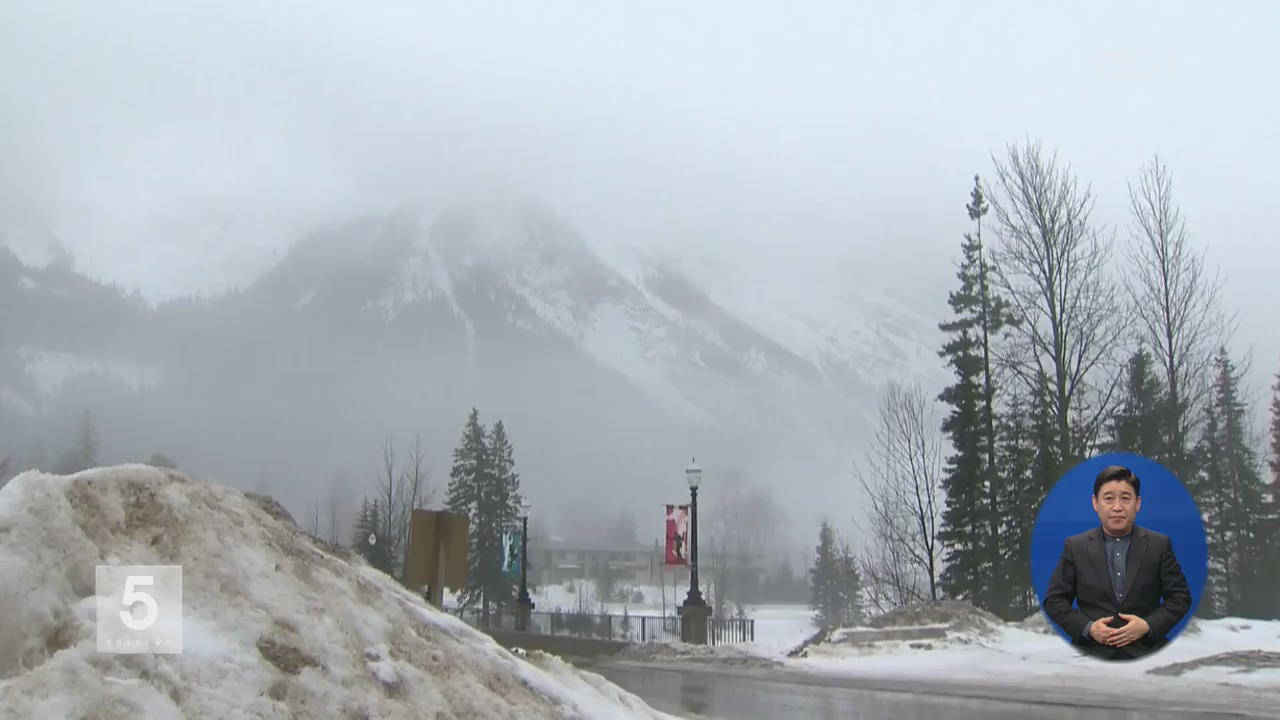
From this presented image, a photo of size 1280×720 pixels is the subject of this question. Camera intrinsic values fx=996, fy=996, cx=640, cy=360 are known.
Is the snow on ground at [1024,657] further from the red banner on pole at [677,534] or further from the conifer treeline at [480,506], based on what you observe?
the conifer treeline at [480,506]

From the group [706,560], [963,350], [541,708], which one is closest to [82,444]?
[963,350]

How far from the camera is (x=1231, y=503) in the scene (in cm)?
3716

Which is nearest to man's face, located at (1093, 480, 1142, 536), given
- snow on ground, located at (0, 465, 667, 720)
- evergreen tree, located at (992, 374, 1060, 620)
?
snow on ground, located at (0, 465, 667, 720)

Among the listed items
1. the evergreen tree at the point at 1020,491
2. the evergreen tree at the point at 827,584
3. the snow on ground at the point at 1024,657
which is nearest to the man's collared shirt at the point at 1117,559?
the snow on ground at the point at 1024,657

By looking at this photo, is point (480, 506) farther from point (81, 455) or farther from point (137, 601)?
point (137, 601)

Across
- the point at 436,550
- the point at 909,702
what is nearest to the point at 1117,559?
the point at 436,550

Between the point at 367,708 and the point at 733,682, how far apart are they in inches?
465

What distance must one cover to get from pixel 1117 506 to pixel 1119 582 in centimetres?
36

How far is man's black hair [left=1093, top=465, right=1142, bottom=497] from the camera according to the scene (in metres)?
4.67

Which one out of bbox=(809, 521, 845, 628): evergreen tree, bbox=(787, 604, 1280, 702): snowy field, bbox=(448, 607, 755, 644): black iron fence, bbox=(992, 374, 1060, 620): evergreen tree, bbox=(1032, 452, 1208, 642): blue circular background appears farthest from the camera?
bbox=(809, 521, 845, 628): evergreen tree

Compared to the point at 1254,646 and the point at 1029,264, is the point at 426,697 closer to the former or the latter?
the point at 1254,646

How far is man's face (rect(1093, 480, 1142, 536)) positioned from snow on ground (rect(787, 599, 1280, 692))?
979cm

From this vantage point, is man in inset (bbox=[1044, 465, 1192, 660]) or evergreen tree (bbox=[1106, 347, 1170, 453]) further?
evergreen tree (bbox=[1106, 347, 1170, 453])

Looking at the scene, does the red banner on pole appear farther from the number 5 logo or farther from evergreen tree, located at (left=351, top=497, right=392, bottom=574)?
the number 5 logo
